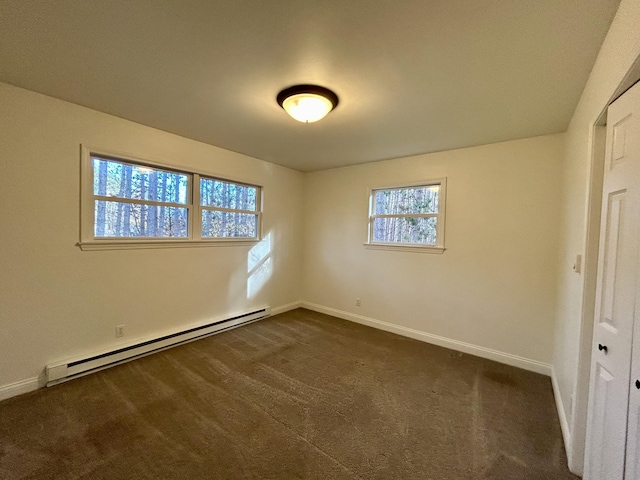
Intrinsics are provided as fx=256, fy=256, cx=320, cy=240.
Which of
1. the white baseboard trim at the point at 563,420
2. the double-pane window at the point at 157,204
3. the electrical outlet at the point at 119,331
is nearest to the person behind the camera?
the white baseboard trim at the point at 563,420

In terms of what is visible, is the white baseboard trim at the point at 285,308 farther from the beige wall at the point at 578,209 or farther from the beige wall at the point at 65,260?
the beige wall at the point at 578,209

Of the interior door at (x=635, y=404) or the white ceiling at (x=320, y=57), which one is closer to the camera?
the interior door at (x=635, y=404)

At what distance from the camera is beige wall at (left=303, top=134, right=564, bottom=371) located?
2.68 m

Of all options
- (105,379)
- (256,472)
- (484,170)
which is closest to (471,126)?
(484,170)

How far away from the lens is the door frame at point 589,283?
1.48 meters

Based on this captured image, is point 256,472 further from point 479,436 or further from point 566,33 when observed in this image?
point 566,33

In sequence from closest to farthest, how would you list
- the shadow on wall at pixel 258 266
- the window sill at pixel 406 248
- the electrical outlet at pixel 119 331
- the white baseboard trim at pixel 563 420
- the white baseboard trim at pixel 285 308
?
1. the white baseboard trim at pixel 563 420
2. the electrical outlet at pixel 119 331
3. the window sill at pixel 406 248
4. the shadow on wall at pixel 258 266
5. the white baseboard trim at pixel 285 308

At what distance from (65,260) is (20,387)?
1.07 m

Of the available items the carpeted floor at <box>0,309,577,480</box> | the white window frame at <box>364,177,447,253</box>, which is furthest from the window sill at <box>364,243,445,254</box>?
the carpeted floor at <box>0,309,577,480</box>

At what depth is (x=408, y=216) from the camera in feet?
12.0

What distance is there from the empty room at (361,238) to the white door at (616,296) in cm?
2

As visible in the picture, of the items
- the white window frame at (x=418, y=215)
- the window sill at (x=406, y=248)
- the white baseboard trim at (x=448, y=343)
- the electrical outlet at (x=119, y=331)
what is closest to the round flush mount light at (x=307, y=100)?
the white window frame at (x=418, y=215)

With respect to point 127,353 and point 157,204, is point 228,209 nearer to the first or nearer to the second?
point 157,204

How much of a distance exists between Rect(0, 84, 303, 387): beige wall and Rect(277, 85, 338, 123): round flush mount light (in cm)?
173
